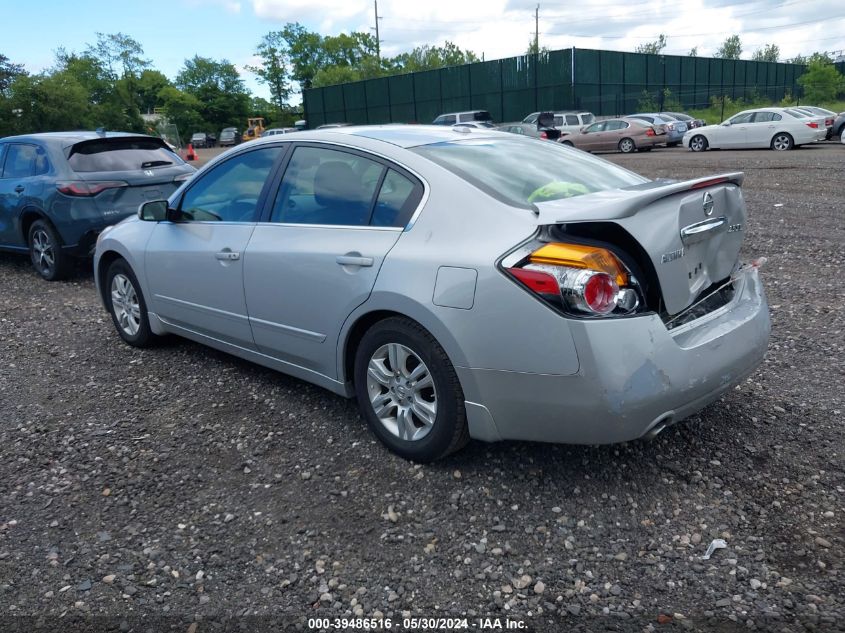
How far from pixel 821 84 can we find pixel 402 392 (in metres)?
54.3

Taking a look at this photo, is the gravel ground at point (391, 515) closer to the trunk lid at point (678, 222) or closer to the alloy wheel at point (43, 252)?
the trunk lid at point (678, 222)

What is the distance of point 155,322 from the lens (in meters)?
5.33

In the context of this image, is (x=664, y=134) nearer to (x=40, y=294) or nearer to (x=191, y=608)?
(x=40, y=294)

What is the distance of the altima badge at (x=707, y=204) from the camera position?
3348 millimetres

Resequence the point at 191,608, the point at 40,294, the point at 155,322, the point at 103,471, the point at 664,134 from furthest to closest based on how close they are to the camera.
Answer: the point at 664,134 < the point at 40,294 < the point at 155,322 < the point at 103,471 < the point at 191,608

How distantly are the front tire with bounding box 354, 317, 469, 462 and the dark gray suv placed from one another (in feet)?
18.3

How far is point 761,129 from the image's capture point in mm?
23750

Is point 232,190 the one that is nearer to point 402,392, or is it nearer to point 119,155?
point 402,392

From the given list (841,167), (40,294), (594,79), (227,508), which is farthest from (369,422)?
(594,79)

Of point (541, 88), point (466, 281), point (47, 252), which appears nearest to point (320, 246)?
point (466, 281)

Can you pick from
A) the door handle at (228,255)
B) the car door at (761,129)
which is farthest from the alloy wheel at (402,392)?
the car door at (761,129)

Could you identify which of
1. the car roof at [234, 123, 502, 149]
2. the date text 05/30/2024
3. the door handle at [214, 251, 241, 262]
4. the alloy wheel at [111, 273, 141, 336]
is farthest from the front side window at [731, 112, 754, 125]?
the date text 05/30/2024

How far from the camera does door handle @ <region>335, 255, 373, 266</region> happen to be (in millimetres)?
3551

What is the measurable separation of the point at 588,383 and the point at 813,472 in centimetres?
133
